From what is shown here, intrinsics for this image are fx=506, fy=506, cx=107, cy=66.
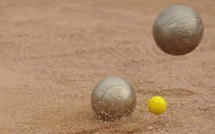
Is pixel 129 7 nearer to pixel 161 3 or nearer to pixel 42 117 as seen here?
pixel 161 3

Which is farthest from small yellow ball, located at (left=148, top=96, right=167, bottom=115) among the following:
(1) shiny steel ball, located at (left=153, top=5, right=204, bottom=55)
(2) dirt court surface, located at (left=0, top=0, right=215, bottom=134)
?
(1) shiny steel ball, located at (left=153, top=5, right=204, bottom=55)

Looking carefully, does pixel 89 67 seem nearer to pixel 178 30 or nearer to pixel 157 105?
pixel 157 105

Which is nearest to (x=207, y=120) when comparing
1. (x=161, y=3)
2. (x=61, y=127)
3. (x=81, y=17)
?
(x=61, y=127)

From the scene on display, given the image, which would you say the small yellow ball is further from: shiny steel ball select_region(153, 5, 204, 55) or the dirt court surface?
shiny steel ball select_region(153, 5, 204, 55)

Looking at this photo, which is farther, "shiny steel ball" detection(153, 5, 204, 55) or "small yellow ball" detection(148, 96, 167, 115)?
"small yellow ball" detection(148, 96, 167, 115)

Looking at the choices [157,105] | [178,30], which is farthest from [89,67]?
[178,30]

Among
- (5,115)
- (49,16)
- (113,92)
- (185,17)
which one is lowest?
(49,16)
